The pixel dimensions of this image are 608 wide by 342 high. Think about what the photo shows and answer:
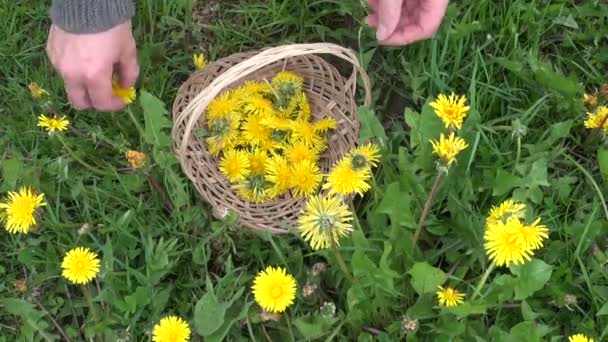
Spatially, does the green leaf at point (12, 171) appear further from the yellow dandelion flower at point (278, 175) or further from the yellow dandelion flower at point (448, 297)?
the yellow dandelion flower at point (448, 297)

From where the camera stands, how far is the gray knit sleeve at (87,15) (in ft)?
4.83

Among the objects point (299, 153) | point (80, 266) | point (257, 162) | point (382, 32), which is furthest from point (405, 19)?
point (80, 266)

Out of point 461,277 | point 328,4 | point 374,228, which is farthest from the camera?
point 328,4

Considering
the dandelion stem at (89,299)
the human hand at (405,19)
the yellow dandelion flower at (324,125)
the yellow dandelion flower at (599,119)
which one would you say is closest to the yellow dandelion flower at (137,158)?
the dandelion stem at (89,299)

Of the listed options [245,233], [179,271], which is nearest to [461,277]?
[245,233]

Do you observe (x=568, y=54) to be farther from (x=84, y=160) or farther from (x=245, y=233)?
(x=84, y=160)

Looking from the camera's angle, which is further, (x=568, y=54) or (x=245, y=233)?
(x=568, y=54)

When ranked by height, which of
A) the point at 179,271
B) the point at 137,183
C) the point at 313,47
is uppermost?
the point at 313,47

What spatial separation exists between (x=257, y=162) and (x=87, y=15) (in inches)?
23.7

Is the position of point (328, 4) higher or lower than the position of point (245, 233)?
higher

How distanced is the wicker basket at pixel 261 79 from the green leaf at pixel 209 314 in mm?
240

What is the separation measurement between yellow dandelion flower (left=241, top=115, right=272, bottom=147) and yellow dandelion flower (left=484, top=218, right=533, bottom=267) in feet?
2.38

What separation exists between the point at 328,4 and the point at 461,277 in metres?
0.90

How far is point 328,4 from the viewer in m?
2.15
